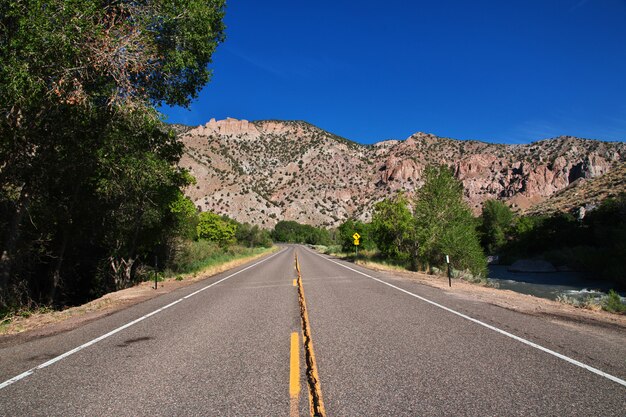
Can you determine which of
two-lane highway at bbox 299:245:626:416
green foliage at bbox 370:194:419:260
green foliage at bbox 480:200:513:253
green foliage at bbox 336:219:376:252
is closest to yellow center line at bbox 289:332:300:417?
two-lane highway at bbox 299:245:626:416

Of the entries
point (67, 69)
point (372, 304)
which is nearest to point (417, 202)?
point (372, 304)

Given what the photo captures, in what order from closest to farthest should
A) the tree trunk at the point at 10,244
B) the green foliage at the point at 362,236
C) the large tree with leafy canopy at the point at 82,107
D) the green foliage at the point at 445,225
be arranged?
the large tree with leafy canopy at the point at 82,107 < the tree trunk at the point at 10,244 < the green foliage at the point at 445,225 < the green foliage at the point at 362,236

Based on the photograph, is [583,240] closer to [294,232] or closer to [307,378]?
[307,378]

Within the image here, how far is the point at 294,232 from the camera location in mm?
144750

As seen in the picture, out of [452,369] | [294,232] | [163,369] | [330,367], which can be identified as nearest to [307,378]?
[330,367]

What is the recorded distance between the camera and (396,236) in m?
36.1

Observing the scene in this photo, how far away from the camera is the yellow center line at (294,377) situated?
3.74m

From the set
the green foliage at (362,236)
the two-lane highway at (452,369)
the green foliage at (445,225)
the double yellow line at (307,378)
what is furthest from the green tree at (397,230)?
the double yellow line at (307,378)

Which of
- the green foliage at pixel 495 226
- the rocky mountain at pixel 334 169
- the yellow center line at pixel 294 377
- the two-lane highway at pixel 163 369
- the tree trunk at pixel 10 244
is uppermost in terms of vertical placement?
the rocky mountain at pixel 334 169

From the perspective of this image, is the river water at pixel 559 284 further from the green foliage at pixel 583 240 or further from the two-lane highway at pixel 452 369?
the two-lane highway at pixel 452 369

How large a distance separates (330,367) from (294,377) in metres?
0.59

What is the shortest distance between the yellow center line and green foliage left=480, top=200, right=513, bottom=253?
63218 millimetres

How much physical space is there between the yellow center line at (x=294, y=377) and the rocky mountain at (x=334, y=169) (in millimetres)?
109775

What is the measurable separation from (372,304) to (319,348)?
186 inches
